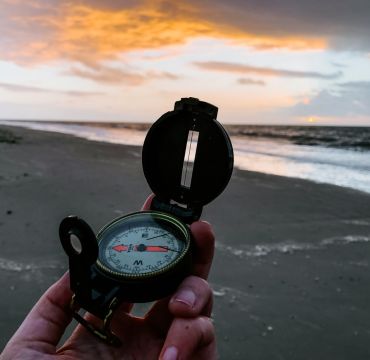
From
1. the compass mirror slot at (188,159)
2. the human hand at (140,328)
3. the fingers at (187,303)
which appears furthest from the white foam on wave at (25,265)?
the fingers at (187,303)

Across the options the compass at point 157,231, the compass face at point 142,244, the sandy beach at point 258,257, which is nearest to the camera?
the compass at point 157,231

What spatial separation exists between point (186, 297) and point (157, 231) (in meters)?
0.54

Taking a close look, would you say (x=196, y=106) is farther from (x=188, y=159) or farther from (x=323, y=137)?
(x=323, y=137)

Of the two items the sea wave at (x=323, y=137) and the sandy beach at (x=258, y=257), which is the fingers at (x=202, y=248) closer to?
the sandy beach at (x=258, y=257)

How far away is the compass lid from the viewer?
2.19m

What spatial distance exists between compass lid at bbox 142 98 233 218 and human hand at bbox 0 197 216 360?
0.24 m

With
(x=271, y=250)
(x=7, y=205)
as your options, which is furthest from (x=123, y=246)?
(x=7, y=205)

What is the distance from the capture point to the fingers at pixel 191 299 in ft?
5.41

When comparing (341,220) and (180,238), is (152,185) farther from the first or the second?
(341,220)

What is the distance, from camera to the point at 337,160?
1697 cm

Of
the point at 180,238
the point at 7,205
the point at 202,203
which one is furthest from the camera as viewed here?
the point at 7,205

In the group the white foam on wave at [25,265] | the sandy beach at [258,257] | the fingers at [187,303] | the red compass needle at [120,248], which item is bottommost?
the white foam on wave at [25,265]

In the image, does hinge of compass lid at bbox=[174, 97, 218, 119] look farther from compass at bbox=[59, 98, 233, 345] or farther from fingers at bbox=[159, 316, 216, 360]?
fingers at bbox=[159, 316, 216, 360]

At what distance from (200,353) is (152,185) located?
3.02 feet
